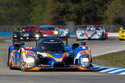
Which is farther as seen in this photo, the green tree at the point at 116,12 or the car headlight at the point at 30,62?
the green tree at the point at 116,12

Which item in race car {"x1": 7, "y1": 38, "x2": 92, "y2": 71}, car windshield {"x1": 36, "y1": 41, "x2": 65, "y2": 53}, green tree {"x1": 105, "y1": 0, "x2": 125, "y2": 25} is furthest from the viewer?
green tree {"x1": 105, "y1": 0, "x2": 125, "y2": 25}

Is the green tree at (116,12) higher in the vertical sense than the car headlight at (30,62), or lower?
higher

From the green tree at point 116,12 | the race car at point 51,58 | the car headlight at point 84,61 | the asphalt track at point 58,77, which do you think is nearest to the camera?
the asphalt track at point 58,77

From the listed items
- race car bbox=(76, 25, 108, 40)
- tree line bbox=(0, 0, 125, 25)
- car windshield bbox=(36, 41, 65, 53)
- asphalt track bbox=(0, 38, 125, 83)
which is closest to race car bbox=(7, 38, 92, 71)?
car windshield bbox=(36, 41, 65, 53)

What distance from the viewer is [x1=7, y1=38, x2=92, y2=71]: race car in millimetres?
13836

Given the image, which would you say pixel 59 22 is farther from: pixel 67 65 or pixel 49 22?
pixel 67 65

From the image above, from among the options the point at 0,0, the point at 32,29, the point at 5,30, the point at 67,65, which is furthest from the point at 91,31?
the point at 0,0

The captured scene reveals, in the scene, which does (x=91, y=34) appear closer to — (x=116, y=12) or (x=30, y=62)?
(x=30, y=62)

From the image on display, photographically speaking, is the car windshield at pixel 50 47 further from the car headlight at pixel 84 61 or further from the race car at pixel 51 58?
the car headlight at pixel 84 61

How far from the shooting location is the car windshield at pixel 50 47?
14.6 meters

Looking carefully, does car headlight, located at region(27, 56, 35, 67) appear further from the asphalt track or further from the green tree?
the green tree

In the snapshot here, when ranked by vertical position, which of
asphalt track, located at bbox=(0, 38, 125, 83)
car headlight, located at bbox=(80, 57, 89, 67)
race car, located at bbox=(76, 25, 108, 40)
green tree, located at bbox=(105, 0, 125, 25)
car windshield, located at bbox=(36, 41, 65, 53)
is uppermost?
green tree, located at bbox=(105, 0, 125, 25)

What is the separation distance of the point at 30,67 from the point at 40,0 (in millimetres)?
93214

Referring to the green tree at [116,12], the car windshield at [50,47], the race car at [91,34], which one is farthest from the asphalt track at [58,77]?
the green tree at [116,12]
